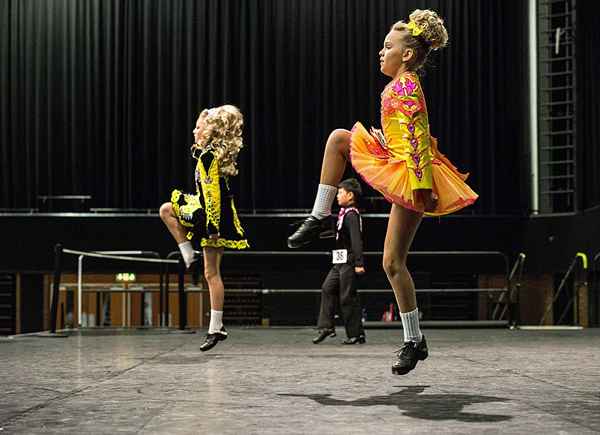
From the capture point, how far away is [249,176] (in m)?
12.8

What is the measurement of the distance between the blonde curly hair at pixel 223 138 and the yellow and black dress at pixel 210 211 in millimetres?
39

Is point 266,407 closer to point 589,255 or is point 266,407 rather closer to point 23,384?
point 23,384

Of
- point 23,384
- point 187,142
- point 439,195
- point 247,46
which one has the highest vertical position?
point 247,46

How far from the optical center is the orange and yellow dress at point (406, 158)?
2.91 m

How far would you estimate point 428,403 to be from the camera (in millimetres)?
2445

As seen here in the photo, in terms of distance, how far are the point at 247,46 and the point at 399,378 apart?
1044cm

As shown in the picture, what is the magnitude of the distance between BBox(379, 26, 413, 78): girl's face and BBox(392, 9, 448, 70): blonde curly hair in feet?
0.05

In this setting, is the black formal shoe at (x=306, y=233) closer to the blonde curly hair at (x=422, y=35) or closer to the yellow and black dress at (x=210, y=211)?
the blonde curly hair at (x=422, y=35)

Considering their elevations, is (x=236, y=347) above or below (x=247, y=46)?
below

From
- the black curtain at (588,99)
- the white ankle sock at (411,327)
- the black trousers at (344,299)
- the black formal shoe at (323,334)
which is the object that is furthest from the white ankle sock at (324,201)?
the black curtain at (588,99)

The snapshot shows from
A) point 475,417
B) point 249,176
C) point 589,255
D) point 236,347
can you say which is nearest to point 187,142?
point 249,176

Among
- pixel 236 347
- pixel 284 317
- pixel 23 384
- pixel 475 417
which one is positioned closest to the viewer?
pixel 475 417

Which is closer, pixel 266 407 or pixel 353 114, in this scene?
pixel 266 407

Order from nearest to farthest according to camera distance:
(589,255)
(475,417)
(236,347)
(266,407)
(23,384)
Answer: (475,417) < (266,407) < (23,384) < (236,347) < (589,255)
